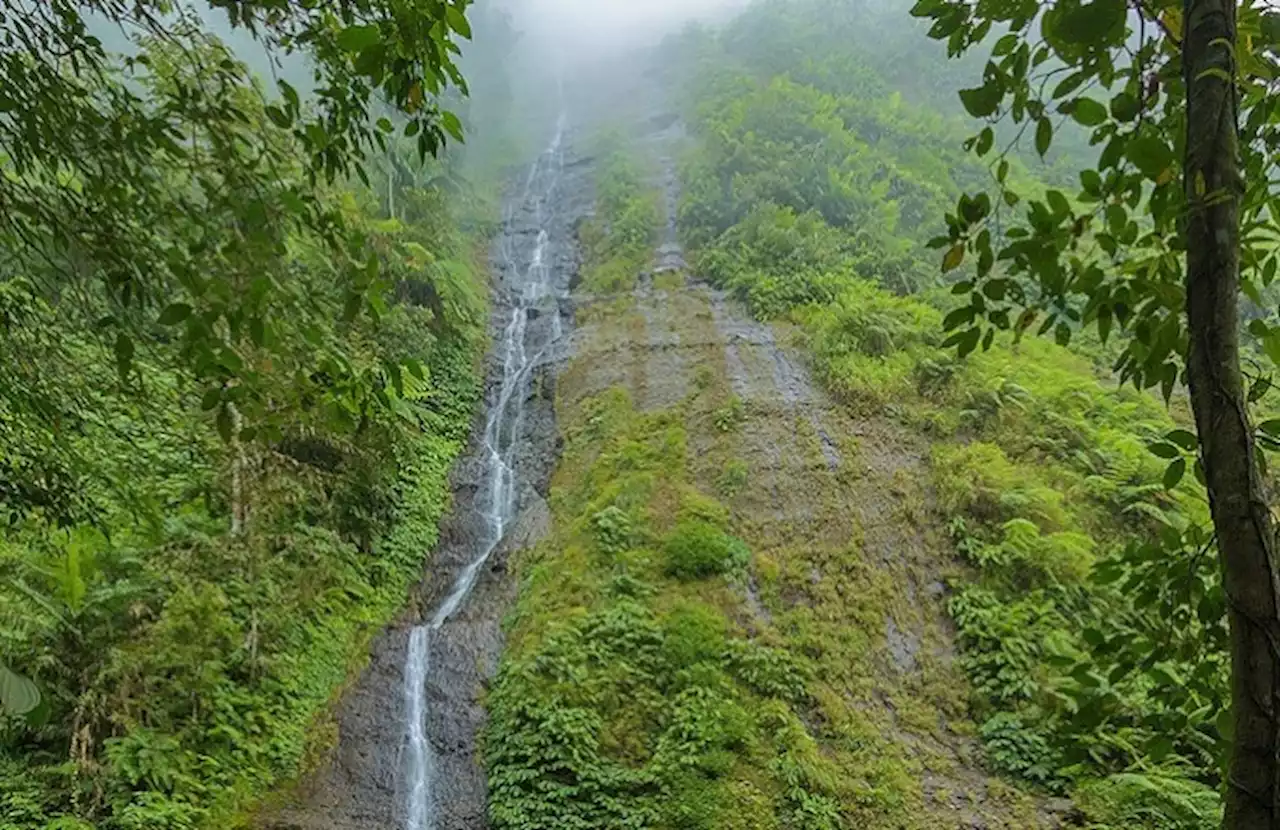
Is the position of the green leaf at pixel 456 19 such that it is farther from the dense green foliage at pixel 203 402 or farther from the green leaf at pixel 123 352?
the green leaf at pixel 123 352

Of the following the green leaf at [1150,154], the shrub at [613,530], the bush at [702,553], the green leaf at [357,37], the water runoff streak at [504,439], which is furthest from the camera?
the shrub at [613,530]

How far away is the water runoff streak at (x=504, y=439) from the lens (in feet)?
25.7

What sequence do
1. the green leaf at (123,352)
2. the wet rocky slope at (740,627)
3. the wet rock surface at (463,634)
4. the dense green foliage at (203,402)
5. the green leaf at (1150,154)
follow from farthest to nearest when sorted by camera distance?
1. the wet rock surface at (463,634)
2. the wet rocky slope at (740,627)
3. the dense green foliage at (203,402)
4. the green leaf at (123,352)
5. the green leaf at (1150,154)

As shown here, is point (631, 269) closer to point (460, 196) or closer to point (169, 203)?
point (460, 196)

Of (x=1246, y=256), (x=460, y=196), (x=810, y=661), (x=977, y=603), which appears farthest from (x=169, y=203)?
(x=460, y=196)

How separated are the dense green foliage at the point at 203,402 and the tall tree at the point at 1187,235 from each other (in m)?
1.25

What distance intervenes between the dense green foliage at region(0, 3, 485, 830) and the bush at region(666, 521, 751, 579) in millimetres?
3200

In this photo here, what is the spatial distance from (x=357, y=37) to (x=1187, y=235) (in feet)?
5.02

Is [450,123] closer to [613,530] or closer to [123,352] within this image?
[123,352]

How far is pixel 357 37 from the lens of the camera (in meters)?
1.73

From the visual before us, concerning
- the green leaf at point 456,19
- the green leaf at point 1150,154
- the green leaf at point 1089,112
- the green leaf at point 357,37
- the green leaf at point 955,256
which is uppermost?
the green leaf at point 456,19

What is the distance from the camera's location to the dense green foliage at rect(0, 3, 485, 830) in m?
2.14

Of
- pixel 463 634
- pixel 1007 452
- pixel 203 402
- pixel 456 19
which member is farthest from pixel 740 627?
pixel 456 19

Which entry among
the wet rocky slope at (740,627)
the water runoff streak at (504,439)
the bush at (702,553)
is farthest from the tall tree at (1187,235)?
the bush at (702,553)
